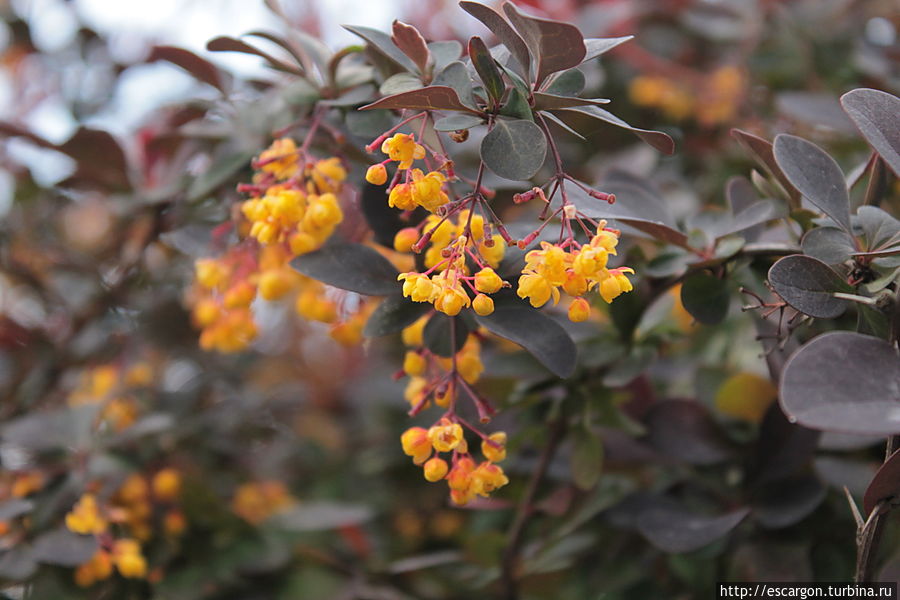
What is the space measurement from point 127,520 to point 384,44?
78 centimetres

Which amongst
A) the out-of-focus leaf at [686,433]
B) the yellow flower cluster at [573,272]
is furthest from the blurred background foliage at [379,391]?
the yellow flower cluster at [573,272]

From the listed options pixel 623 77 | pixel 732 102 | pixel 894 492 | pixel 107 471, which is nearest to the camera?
pixel 894 492

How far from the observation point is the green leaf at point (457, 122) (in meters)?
0.59

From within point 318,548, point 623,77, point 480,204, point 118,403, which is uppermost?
point 480,204

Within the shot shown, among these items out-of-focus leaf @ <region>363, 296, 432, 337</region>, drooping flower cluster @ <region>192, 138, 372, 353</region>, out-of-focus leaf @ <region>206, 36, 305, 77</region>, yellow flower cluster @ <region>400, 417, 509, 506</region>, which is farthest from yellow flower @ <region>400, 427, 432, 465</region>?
out-of-focus leaf @ <region>206, 36, 305, 77</region>

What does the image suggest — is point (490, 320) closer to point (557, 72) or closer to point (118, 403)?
point (557, 72)

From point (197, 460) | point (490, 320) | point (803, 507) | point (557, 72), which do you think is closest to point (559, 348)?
point (490, 320)

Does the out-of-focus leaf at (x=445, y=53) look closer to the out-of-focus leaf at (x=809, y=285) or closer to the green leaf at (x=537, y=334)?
the green leaf at (x=537, y=334)

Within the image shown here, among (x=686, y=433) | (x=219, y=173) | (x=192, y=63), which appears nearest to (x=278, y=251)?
(x=219, y=173)

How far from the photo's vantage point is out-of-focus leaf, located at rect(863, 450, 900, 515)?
58 cm

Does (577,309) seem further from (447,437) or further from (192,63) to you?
(192,63)

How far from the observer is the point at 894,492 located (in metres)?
0.62

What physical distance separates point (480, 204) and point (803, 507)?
1.80 ft

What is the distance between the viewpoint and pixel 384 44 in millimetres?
665
